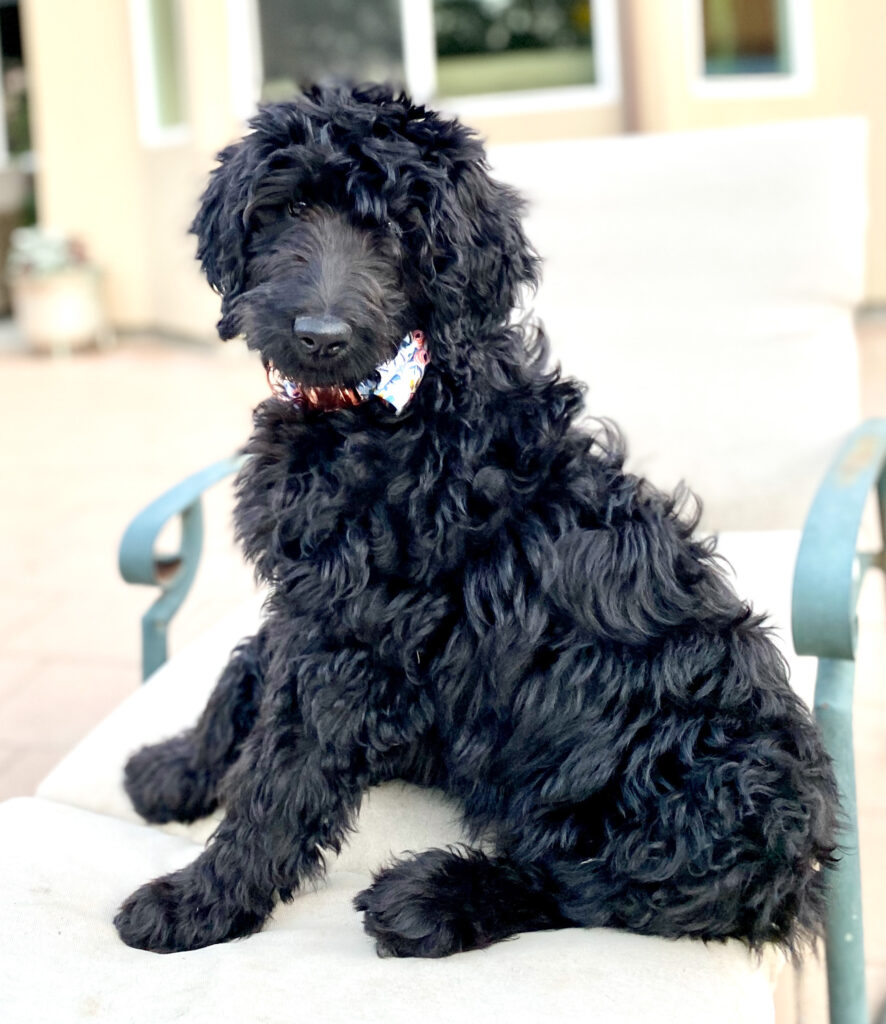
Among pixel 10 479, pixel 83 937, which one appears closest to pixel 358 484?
pixel 83 937

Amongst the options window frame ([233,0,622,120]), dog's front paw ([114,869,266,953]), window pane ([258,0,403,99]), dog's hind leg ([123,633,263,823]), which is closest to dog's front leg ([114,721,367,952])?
dog's front paw ([114,869,266,953])

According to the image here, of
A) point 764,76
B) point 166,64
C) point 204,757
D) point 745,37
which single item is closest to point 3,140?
point 166,64

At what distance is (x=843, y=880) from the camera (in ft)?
5.51

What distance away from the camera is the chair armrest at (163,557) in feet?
7.86

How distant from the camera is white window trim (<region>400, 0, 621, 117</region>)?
8742 millimetres

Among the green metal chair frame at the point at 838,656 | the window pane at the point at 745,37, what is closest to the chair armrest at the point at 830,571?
the green metal chair frame at the point at 838,656

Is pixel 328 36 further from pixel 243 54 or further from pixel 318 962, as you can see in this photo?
pixel 318 962

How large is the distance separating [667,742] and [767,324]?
1.79 meters

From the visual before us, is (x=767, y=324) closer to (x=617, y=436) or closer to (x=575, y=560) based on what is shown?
(x=617, y=436)

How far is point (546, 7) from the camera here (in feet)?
29.5

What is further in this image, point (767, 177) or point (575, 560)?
point (767, 177)

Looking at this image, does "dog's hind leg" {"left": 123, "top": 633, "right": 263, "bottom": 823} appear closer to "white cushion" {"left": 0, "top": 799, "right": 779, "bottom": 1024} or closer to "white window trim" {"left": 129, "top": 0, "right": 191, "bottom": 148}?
"white cushion" {"left": 0, "top": 799, "right": 779, "bottom": 1024}

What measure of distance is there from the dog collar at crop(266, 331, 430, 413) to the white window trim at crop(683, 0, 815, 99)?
7694mm

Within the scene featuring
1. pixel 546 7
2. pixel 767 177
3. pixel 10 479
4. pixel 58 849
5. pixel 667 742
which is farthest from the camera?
pixel 546 7
